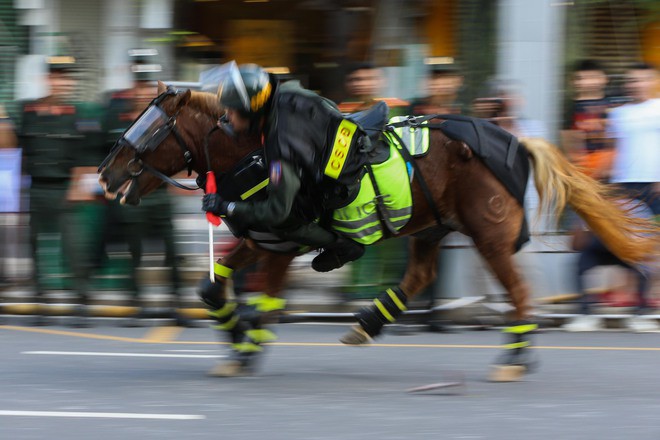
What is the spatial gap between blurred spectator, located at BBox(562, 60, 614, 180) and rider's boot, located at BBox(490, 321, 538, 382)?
2.99 m

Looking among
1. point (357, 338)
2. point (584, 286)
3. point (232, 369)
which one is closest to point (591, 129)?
point (584, 286)

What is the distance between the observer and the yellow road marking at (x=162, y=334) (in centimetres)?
923

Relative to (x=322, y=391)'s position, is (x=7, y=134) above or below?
above

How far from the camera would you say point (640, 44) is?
41.3ft

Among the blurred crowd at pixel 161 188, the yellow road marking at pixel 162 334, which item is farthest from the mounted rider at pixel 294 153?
the blurred crowd at pixel 161 188

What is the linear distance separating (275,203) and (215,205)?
37 cm

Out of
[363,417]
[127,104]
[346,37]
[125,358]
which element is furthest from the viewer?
[346,37]

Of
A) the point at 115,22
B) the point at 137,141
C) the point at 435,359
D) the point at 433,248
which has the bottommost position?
the point at 435,359

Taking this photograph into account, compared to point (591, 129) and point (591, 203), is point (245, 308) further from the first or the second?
point (591, 129)

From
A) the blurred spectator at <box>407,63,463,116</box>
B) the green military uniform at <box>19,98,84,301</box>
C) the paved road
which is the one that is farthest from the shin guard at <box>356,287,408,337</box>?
the green military uniform at <box>19,98,84,301</box>

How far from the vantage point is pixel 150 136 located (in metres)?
7.03

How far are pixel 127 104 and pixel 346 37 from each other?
3.10 meters

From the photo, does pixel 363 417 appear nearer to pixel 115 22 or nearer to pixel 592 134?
pixel 592 134


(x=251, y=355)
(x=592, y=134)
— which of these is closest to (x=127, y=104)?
(x=251, y=355)
